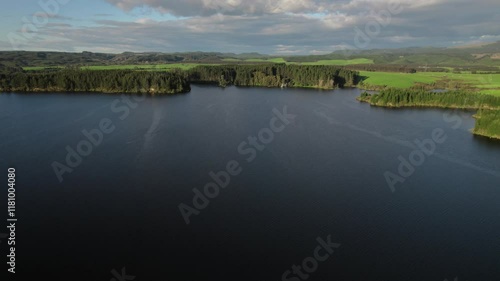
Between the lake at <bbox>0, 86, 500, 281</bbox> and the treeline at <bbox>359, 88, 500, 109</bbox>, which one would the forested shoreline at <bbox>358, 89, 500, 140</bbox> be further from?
the lake at <bbox>0, 86, 500, 281</bbox>

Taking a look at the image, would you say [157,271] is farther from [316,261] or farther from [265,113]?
[265,113]

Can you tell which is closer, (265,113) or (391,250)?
(391,250)

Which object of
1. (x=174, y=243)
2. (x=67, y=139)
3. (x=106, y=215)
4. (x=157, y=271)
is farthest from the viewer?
(x=67, y=139)

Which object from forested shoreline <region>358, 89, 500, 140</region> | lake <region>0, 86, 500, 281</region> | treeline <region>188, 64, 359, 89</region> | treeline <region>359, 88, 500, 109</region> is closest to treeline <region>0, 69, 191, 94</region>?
treeline <region>188, 64, 359, 89</region>

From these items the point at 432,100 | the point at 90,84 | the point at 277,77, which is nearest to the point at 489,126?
the point at 432,100

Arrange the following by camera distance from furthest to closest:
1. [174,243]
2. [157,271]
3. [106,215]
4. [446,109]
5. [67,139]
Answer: [446,109], [67,139], [106,215], [174,243], [157,271]

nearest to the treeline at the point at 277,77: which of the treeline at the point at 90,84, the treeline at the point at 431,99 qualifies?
the treeline at the point at 90,84

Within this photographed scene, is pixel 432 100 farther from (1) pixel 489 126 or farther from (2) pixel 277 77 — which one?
(2) pixel 277 77

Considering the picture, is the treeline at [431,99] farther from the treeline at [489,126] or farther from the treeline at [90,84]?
the treeline at [90,84]

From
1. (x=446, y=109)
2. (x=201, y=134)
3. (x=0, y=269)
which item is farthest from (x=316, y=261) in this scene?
(x=446, y=109)
